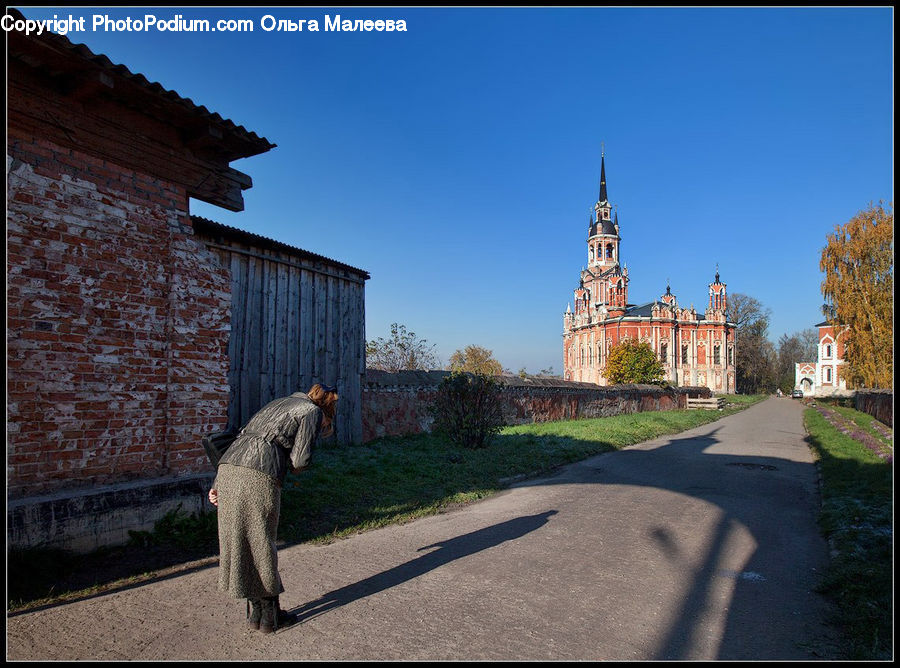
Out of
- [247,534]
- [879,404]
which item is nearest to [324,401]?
[247,534]

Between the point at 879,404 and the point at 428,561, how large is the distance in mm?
23314

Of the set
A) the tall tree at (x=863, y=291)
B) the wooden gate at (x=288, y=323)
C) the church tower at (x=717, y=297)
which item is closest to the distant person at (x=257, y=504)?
the wooden gate at (x=288, y=323)

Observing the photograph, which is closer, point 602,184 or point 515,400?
point 515,400

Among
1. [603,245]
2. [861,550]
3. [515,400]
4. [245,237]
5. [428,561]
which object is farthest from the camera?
[603,245]

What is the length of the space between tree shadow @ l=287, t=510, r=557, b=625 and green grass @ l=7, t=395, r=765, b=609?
0.99m

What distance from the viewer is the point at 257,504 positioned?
12.1 ft

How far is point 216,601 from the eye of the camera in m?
4.13

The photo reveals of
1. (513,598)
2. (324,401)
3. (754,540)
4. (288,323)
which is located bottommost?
(754,540)

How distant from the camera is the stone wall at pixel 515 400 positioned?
13617mm

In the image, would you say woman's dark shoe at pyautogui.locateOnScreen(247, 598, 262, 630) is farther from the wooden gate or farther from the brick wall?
the wooden gate

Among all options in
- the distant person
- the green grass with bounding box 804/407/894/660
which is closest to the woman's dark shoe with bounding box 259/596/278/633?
the distant person

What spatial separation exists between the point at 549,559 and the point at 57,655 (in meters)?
3.88

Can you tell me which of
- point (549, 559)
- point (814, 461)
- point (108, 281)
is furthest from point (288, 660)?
point (814, 461)

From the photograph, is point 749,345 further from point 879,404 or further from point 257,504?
point 257,504
